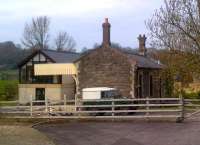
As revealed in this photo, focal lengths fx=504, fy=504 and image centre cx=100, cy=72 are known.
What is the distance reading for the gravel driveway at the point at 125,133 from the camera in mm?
17141

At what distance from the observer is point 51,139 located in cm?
1784

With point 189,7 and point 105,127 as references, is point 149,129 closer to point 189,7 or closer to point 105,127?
point 105,127

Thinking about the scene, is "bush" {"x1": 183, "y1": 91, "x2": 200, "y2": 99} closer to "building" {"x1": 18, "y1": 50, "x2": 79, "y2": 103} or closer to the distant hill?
"building" {"x1": 18, "y1": 50, "x2": 79, "y2": 103}

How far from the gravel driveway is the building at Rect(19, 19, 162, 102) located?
604 inches

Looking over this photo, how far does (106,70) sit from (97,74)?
85cm

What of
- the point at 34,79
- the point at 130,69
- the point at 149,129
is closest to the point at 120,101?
the point at 149,129

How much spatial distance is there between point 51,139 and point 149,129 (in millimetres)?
5176

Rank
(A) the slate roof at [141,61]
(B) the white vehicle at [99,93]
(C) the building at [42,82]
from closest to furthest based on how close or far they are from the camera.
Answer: (B) the white vehicle at [99,93] < (A) the slate roof at [141,61] < (C) the building at [42,82]

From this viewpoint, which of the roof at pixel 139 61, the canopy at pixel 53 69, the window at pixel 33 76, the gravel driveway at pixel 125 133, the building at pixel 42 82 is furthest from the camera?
the window at pixel 33 76

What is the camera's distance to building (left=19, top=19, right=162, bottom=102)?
132 feet

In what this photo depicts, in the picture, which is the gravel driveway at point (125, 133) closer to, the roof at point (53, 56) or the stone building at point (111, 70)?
the stone building at point (111, 70)

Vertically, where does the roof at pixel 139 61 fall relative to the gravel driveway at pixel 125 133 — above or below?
above

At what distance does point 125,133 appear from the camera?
19.9 metres

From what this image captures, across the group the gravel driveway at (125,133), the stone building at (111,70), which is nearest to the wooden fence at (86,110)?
the gravel driveway at (125,133)
